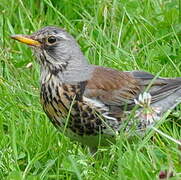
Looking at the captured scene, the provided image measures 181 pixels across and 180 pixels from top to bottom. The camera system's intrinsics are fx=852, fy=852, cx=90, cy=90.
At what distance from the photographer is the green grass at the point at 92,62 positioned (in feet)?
17.5

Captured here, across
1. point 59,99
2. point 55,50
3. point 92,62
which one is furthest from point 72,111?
point 92,62

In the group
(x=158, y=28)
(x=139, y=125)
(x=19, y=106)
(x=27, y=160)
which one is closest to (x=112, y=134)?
(x=139, y=125)

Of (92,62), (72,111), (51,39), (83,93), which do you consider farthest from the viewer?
(92,62)

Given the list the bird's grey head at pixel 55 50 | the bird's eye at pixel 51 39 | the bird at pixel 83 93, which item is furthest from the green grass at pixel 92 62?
the bird's eye at pixel 51 39

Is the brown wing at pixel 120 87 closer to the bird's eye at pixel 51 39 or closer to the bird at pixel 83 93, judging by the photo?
the bird at pixel 83 93

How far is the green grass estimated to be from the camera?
210 inches

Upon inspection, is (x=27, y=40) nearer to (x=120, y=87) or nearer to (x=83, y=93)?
(x=83, y=93)

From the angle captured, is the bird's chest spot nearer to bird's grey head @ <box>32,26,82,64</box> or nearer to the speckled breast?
the speckled breast

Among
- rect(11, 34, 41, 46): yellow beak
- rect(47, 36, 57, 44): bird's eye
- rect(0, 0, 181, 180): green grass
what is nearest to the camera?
rect(0, 0, 181, 180): green grass

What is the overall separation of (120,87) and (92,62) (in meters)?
1.21

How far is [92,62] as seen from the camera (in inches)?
294

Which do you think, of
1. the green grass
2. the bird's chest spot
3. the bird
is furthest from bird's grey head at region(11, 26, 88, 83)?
the green grass

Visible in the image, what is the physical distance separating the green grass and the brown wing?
0.69ft

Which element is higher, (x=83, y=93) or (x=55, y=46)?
(x=55, y=46)
